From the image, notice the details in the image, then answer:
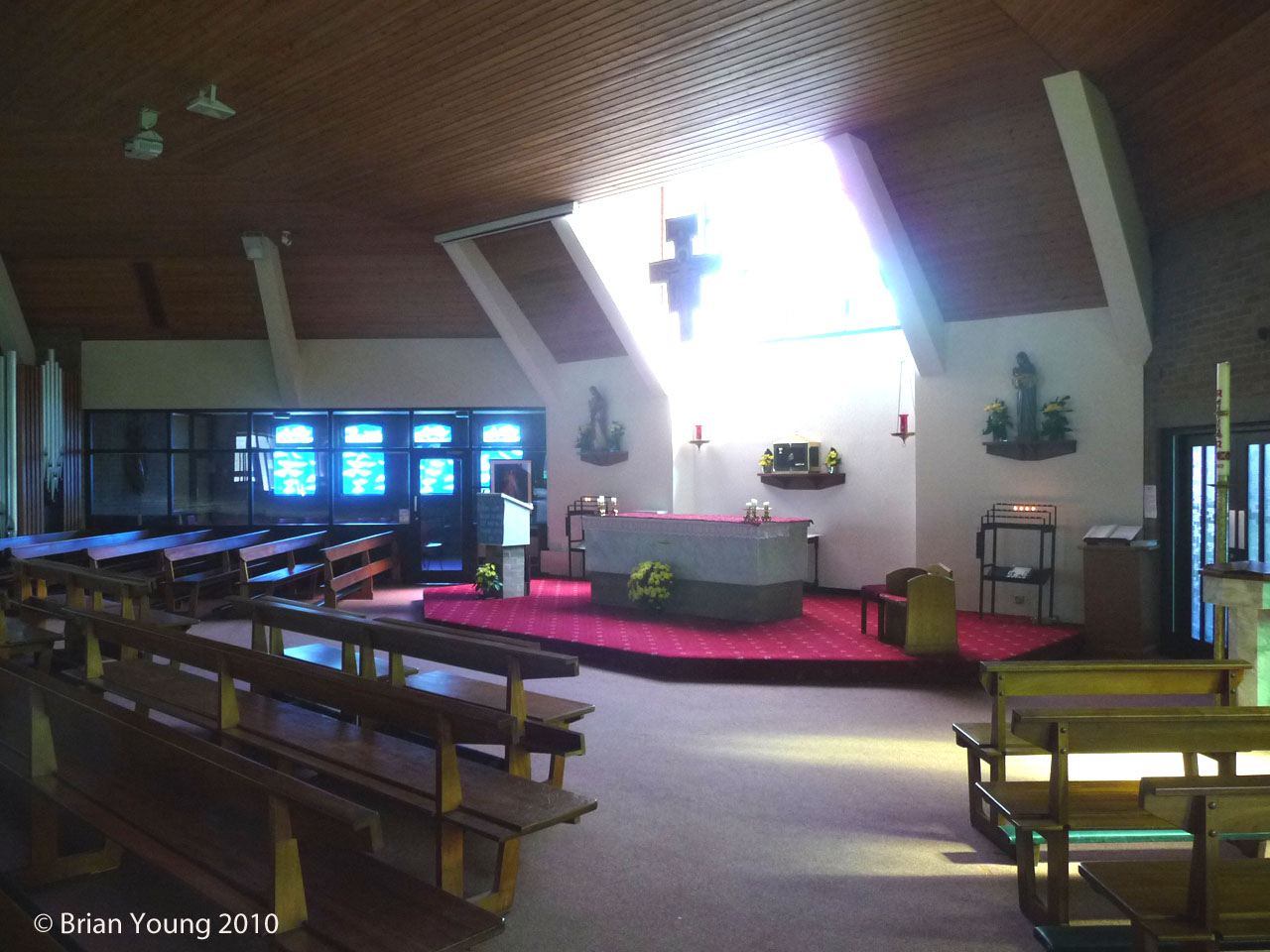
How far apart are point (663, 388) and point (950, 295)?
11.0ft

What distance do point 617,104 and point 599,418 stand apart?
4.60 m

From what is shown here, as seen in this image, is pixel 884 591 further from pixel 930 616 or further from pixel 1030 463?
pixel 1030 463

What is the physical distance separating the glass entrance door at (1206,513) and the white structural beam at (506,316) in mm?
6785

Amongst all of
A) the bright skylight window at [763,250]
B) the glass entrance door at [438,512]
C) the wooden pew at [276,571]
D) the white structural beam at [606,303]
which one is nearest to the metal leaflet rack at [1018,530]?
the bright skylight window at [763,250]

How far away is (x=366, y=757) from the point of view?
3.22 metres

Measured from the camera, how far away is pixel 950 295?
26.3ft

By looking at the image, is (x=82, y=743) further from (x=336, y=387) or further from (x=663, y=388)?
(x=336, y=387)

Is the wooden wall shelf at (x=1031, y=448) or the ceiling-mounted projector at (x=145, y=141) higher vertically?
the ceiling-mounted projector at (x=145, y=141)

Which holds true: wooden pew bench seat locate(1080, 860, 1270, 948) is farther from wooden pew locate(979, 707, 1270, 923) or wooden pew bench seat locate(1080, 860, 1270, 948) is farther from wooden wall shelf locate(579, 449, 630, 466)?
wooden wall shelf locate(579, 449, 630, 466)

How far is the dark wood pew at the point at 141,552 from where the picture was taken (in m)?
8.71

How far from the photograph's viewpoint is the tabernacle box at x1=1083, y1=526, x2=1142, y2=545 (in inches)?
273

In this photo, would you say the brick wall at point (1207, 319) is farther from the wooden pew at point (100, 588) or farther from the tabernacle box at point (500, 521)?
the wooden pew at point (100, 588)

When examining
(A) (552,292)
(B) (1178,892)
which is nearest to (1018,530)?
(A) (552,292)

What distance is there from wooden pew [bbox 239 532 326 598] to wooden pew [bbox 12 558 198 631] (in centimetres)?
200
